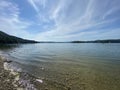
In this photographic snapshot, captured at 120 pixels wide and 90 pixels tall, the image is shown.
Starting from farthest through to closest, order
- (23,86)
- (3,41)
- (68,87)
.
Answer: (3,41)
(68,87)
(23,86)

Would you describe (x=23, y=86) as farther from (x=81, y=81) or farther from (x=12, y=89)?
(x=81, y=81)

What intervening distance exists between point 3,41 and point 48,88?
503 ft

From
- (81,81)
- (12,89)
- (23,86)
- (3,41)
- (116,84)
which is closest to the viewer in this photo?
(12,89)

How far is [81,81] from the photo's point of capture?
36.5 feet

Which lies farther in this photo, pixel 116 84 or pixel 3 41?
pixel 3 41

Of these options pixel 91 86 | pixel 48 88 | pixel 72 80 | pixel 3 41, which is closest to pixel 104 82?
pixel 91 86

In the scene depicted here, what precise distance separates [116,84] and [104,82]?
95 cm

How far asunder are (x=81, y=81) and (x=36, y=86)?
13.2 ft

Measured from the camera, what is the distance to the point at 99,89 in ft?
30.9

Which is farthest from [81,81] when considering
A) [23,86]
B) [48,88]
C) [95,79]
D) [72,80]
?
[23,86]

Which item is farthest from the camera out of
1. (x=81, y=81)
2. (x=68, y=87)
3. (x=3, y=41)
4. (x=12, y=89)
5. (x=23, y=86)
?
(x=3, y=41)

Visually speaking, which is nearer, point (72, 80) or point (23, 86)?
point (23, 86)

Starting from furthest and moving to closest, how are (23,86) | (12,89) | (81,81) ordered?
(81,81), (23,86), (12,89)

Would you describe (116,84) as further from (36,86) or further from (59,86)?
(36,86)
